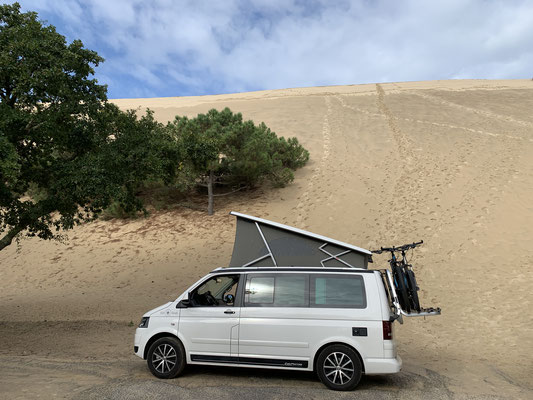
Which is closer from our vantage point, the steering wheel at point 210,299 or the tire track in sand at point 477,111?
the steering wheel at point 210,299

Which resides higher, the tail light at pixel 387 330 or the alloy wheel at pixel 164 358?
the tail light at pixel 387 330

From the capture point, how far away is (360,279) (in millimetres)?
6688

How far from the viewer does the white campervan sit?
6.38 metres

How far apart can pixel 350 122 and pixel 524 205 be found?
18.9 meters

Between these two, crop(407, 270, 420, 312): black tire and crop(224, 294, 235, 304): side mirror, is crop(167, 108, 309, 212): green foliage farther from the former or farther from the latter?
crop(407, 270, 420, 312): black tire

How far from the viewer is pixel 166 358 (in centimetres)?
695

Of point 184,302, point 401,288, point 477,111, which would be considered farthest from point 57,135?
point 477,111

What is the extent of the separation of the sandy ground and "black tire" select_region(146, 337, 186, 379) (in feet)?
0.83

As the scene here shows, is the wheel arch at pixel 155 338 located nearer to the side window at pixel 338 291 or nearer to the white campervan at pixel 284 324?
the white campervan at pixel 284 324

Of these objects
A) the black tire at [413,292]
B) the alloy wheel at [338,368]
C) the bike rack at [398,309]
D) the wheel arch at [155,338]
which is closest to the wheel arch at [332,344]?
the alloy wheel at [338,368]

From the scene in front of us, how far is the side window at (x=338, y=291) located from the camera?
6.59 metres

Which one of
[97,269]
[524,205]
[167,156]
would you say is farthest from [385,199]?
[97,269]

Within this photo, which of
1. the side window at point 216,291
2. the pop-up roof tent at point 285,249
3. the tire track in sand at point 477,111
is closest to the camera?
the side window at point 216,291

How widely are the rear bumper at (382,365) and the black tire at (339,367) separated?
5.4 inches
